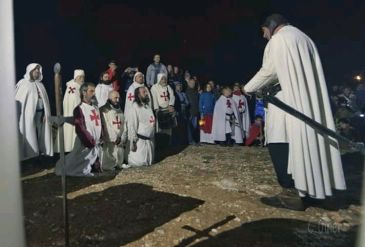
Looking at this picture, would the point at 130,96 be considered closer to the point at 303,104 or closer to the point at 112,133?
the point at 112,133

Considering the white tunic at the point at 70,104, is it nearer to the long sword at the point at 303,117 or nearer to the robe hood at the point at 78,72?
the robe hood at the point at 78,72

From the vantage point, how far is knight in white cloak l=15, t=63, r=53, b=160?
159 inches

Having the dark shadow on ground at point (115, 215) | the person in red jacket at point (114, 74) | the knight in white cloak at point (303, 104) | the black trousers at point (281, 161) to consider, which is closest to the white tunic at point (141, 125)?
the person in red jacket at point (114, 74)

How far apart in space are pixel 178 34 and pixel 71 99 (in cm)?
108

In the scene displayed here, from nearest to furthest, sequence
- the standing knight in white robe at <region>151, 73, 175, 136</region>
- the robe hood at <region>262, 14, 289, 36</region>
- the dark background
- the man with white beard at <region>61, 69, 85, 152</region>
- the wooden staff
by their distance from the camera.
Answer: the wooden staff, the robe hood at <region>262, 14, 289, 36</region>, the dark background, the man with white beard at <region>61, 69, 85, 152</region>, the standing knight in white robe at <region>151, 73, 175, 136</region>

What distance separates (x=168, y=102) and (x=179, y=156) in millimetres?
793

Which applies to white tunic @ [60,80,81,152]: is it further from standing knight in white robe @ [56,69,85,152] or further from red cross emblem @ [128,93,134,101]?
red cross emblem @ [128,93,134,101]

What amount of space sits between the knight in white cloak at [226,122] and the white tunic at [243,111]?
0.05 meters

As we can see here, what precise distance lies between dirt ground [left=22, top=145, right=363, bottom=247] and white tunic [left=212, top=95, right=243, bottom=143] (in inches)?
39.2

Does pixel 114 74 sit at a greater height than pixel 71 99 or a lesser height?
greater

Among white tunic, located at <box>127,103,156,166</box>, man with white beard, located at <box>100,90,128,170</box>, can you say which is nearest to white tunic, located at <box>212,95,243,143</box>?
white tunic, located at <box>127,103,156,166</box>

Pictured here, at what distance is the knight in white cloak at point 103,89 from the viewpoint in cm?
413

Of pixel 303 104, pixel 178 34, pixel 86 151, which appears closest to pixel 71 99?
pixel 86 151

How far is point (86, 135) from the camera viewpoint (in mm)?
4039
